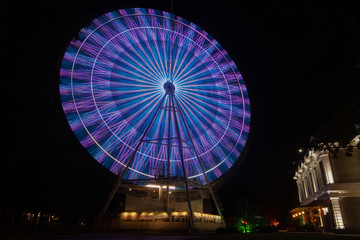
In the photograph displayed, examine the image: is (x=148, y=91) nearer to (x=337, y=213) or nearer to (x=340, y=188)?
(x=340, y=188)

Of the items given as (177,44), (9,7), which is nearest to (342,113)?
(9,7)

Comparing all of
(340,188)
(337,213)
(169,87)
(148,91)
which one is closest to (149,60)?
(148,91)

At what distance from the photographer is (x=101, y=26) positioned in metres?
25.2

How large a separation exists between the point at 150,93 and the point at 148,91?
550 millimetres

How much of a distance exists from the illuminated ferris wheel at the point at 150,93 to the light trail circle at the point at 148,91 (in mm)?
92

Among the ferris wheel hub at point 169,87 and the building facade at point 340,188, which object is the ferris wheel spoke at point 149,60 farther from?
the building facade at point 340,188

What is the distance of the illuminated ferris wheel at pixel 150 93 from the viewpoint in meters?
25.2

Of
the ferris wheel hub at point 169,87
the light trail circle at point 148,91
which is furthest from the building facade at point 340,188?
the ferris wheel hub at point 169,87

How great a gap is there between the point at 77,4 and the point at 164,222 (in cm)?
2524

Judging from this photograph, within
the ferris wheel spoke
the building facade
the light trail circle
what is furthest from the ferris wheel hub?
the building facade

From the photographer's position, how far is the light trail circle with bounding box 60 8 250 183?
25.1 m

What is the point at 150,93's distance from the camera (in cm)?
2903

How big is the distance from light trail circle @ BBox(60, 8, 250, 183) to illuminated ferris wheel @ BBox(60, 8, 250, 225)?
92mm

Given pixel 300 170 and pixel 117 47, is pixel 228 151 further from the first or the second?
pixel 300 170
